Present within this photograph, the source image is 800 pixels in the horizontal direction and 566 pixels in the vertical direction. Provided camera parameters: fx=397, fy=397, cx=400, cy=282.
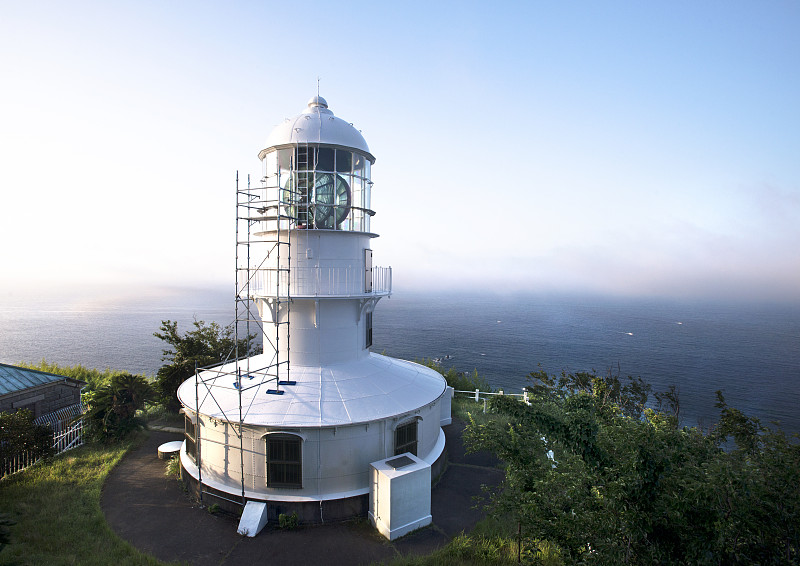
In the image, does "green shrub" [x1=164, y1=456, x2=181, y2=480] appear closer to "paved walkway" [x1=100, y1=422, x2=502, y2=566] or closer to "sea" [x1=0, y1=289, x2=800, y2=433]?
"paved walkway" [x1=100, y1=422, x2=502, y2=566]

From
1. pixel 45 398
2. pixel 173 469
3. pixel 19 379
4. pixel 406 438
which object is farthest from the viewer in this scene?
pixel 45 398

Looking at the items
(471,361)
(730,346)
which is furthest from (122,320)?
(730,346)

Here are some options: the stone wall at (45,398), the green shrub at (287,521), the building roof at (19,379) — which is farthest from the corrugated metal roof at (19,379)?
the green shrub at (287,521)

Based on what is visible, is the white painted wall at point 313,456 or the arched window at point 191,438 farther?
the arched window at point 191,438

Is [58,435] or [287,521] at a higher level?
[58,435]

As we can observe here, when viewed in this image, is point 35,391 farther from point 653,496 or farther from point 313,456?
point 653,496

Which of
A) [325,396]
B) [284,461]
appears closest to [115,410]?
[284,461]

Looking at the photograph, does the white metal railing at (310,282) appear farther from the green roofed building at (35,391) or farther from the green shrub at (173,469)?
the green roofed building at (35,391)
